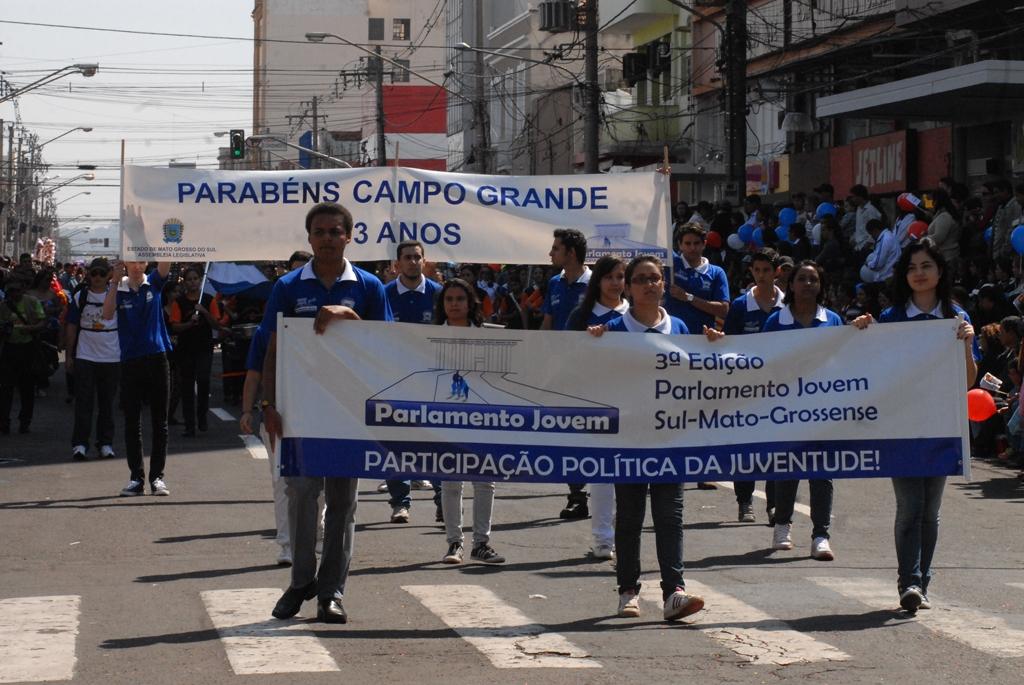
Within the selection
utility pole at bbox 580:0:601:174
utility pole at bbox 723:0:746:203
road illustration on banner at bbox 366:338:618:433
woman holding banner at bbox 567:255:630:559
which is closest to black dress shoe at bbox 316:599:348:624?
road illustration on banner at bbox 366:338:618:433

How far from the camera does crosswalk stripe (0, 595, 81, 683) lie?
705 centimetres

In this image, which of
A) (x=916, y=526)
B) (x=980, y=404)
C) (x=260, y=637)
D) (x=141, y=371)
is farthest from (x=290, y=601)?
(x=141, y=371)

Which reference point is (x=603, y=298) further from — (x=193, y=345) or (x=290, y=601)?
(x=193, y=345)

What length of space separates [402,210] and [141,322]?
2387mm

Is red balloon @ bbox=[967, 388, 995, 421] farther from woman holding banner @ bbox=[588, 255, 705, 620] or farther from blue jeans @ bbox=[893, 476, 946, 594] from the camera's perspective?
woman holding banner @ bbox=[588, 255, 705, 620]

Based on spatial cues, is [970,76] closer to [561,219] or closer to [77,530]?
[561,219]

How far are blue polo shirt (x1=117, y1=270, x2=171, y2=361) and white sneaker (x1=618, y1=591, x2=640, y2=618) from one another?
6413mm

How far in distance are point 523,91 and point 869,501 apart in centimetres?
4813

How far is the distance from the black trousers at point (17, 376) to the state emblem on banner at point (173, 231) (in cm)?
588

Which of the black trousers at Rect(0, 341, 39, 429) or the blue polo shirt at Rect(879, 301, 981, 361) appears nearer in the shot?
the blue polo shirt at Rect(879, 301, 981, 361)

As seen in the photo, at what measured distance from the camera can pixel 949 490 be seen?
1420 cm

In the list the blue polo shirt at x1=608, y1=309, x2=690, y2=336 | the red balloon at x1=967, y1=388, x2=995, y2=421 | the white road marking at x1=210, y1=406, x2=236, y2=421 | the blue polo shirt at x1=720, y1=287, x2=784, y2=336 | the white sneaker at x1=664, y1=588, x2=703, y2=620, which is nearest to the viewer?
the white sneaker at x1=664, y1=588, x2=703, y2=620

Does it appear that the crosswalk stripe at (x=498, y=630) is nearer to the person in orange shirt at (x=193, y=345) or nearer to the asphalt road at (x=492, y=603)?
the asphalt road at (x=492, y=603)

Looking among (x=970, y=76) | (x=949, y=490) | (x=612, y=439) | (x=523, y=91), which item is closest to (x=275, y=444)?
(x=612, y=439)
